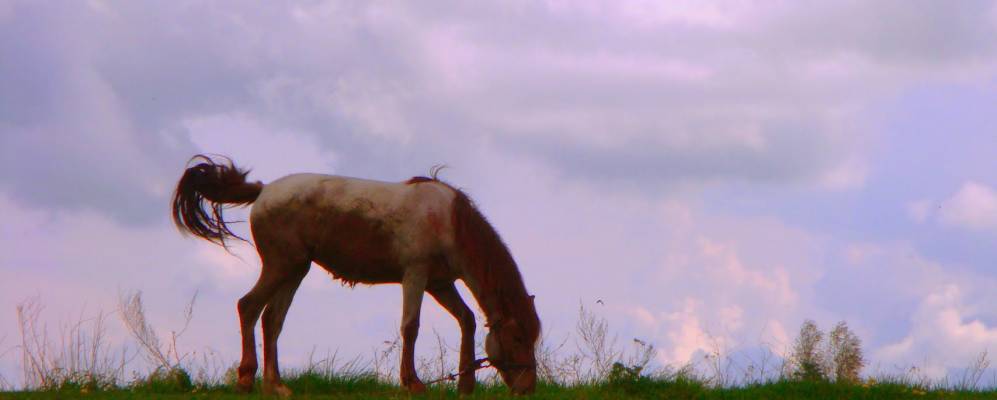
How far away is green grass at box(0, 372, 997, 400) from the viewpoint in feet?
30.3

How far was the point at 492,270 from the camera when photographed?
9.76 m

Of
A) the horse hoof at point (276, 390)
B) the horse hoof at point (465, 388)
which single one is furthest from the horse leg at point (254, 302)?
the horse hoof at point (465, 388)

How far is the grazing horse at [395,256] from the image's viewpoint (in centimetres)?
966

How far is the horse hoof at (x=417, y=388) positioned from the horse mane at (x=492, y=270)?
78cm

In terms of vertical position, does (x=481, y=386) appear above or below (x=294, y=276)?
below

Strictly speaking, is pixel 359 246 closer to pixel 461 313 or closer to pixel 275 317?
pixel 275 317

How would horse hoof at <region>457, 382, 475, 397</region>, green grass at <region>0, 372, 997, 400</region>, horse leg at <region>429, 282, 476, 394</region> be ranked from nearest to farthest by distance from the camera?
1. green grass at <region>0, 372, 997, 400</region>
2. horse hoof at <region>457, 382, 475, 397</region>
3. horse leg at <region>429, 282, 476, 394</region>

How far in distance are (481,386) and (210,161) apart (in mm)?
3164

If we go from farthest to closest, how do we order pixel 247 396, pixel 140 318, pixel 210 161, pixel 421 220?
pixel 140 318, pixel 210 161, pixel 421 220, pixel 247 396

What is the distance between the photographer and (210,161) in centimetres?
1056

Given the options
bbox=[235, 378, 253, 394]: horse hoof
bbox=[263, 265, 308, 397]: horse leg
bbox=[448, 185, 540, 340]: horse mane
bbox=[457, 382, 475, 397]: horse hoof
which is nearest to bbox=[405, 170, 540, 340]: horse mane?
bbox=[448, 185, 540, 340]: horse mane

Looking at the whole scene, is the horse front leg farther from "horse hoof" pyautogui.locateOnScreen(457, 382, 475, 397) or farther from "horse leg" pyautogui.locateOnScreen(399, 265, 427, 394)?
"horse hoof" pyautogui.locateOnScreen(457, 382, 475, 397)

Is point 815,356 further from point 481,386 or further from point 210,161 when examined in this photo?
point 210,161

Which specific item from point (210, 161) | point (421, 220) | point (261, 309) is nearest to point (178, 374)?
point (261, 309)
